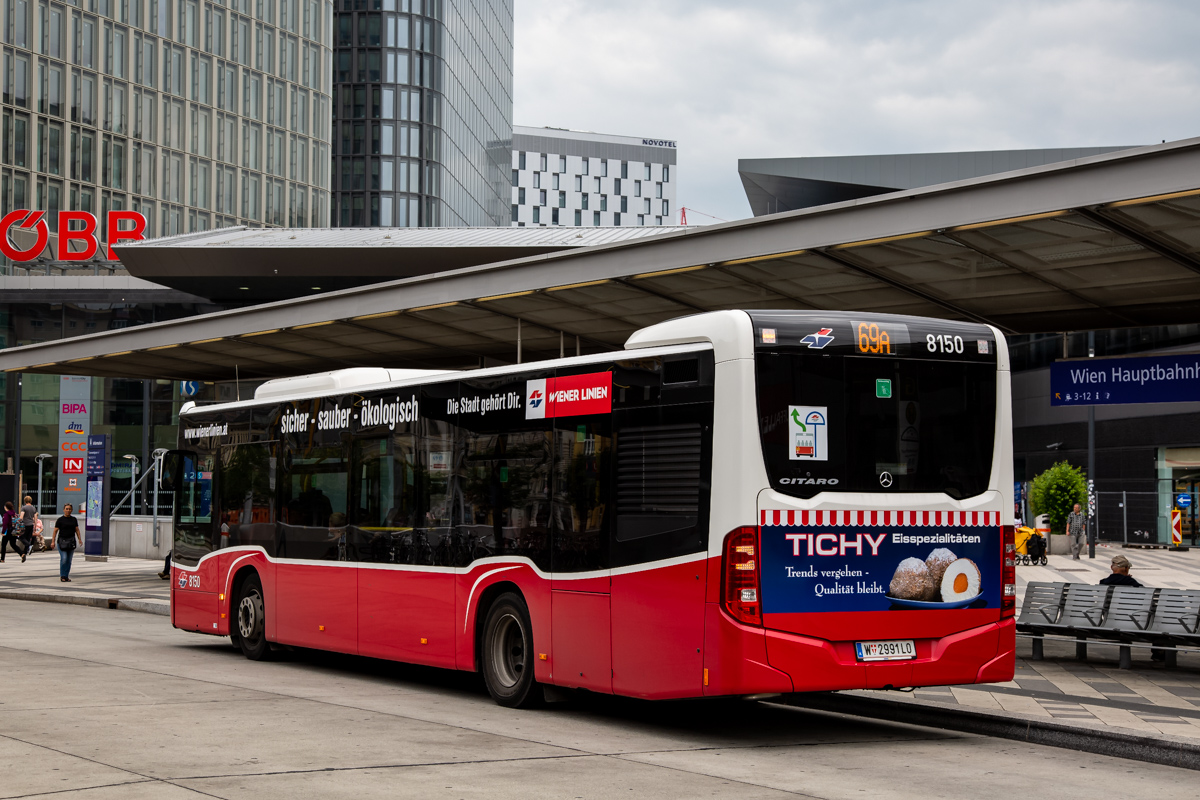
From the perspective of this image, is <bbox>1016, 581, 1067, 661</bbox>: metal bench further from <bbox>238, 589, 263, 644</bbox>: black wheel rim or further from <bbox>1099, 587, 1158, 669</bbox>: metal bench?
<bbox>238, 589, 263, 644</bbox>: black wheel rim

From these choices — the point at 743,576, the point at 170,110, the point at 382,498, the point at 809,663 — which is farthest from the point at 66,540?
the point at 170,110


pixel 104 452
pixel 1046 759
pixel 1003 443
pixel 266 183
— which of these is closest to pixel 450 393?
pixel 1003 443

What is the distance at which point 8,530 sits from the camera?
3738 centimetres

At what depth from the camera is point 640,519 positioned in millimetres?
9750

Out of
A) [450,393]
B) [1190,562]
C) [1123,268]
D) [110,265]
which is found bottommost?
[1190,562]

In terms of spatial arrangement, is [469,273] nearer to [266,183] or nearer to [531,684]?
[531,684]

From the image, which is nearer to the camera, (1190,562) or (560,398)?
(560,398)

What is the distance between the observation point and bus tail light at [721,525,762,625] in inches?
352

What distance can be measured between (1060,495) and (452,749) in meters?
40.7

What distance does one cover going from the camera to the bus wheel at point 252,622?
15.1 m

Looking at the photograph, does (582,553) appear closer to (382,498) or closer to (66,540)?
(382,498)

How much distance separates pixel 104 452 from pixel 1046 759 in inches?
1183

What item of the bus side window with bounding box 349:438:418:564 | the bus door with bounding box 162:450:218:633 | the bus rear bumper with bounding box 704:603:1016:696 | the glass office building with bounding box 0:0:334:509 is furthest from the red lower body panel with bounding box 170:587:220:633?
the glass office building with bounding box 0:0:334:509

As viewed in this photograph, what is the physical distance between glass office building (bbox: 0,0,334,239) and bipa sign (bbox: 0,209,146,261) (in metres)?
10.4
